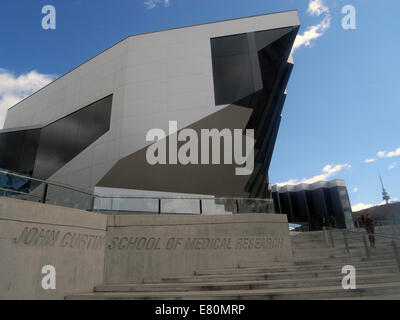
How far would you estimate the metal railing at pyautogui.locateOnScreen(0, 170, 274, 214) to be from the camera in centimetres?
755

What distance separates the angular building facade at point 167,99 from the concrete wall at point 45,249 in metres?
7.23

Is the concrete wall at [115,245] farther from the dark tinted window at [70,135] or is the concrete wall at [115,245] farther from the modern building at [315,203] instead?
the modern building at [315,203]

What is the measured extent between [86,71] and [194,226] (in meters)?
17.9

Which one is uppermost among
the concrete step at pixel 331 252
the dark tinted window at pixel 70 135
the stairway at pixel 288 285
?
the dark tinted window at pixel 70 135

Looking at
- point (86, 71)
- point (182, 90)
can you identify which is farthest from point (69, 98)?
point (182, 90)

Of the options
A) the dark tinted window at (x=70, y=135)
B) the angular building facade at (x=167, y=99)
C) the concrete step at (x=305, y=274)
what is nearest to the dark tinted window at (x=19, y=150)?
the dark tinted window at (x=70, y=135)

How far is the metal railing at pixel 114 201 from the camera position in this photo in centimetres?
755

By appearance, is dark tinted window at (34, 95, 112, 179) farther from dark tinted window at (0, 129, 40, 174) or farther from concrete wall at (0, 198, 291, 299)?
concrete wall at (0, 198, 291, 299)

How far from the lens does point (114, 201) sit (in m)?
10.2

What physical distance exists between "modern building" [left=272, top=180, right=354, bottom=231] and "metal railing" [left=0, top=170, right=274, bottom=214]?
124 ft

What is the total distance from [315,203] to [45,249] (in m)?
48.6

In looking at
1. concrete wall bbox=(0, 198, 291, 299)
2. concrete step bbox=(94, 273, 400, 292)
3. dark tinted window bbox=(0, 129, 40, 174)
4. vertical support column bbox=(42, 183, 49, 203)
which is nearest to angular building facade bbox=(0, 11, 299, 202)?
dark tinted window bbox=(0, 129, 40, 174)

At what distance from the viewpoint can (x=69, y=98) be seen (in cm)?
2223
